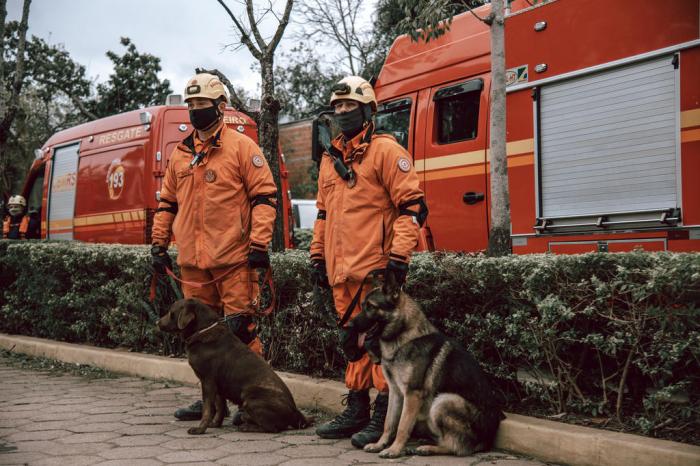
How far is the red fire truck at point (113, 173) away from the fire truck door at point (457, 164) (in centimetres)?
286

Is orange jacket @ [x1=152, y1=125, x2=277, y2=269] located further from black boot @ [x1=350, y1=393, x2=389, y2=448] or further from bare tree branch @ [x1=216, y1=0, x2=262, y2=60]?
bare tree branch @ [x1=216, y1=0, x2=262, y2=60]

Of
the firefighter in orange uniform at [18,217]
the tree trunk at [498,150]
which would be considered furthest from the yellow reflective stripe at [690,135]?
the firefighter in orange uniform at [18,217]

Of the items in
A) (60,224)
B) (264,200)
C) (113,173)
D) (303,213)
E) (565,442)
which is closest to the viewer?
(565,442)

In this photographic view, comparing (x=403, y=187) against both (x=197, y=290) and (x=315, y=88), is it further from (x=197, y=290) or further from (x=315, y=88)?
(x=315, y=88)

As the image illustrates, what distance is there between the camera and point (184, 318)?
4.74 meters

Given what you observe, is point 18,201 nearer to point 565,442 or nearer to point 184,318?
point 184,318

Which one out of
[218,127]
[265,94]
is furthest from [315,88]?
[218,127]

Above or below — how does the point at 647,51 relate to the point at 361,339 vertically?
above

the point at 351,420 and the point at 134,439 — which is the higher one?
the point at 351,420

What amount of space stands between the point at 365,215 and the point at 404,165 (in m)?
0.40

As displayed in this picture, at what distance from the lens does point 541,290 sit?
4.35 m

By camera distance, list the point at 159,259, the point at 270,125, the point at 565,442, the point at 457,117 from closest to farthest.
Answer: the point at 565,442, the point at 159,259, the point at 270,125, the point at 457,117

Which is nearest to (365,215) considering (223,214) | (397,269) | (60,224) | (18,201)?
(397,269)

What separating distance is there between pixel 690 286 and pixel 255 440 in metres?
2.69
